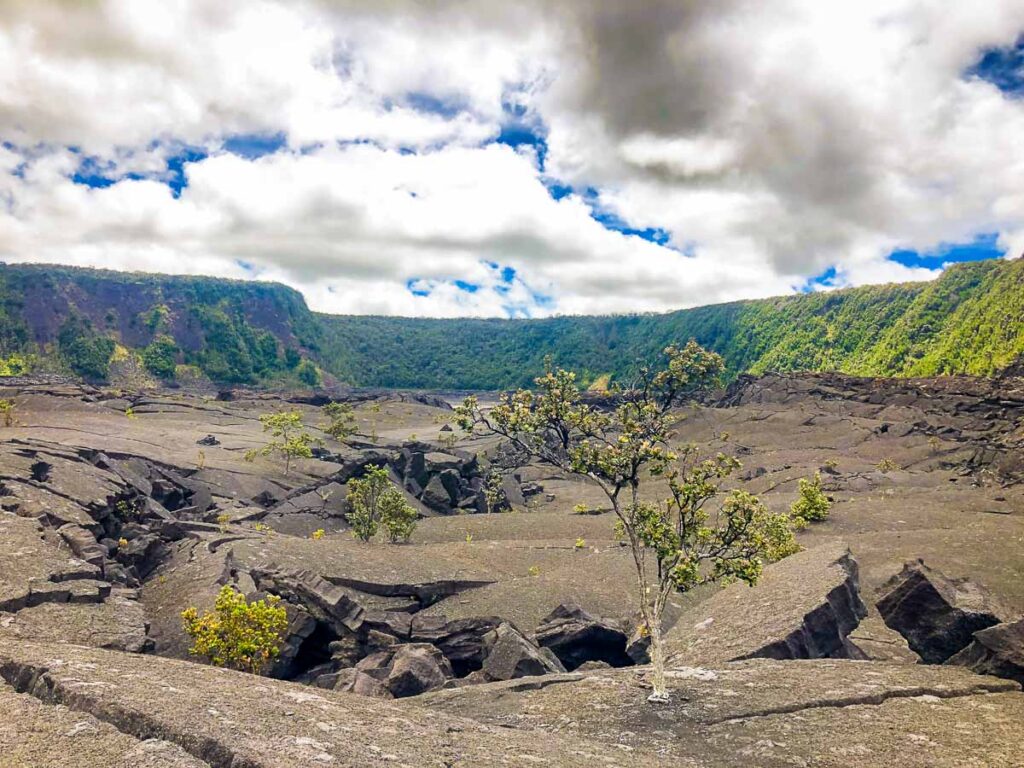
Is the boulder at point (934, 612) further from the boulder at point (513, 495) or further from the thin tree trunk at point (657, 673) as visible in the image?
the boulder at point (513, 495)

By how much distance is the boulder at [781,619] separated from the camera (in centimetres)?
1299

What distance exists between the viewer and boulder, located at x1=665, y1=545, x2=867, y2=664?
1299 cm

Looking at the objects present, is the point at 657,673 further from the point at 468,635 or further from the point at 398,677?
the point at 468,635

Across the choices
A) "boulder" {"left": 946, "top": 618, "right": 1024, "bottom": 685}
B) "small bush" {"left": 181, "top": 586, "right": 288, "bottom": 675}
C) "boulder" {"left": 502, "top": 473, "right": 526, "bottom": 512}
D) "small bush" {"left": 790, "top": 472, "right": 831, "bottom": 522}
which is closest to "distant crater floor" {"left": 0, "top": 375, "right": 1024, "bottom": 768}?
"boulder" {"left": 946, "top": 618, "right": 1024, "bottom": 685}

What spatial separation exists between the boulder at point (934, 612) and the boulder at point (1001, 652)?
1130 mm

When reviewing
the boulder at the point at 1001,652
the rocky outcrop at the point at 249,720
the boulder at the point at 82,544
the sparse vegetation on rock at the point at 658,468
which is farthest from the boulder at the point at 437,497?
the boulder at the point at 1001,652

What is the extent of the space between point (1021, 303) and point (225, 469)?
145721 mm

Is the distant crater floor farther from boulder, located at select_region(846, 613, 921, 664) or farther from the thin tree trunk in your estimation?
the thin tree trunk

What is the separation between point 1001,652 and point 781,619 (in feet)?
13.4

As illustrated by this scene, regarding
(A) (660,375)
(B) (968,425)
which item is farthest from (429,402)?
(A) (660,375)

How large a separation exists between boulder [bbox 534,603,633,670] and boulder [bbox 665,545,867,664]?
6.01 feet

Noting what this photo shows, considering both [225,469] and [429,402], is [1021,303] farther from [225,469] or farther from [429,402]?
[225,469]

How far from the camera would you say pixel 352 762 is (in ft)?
20.9

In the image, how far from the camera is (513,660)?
13.9m
